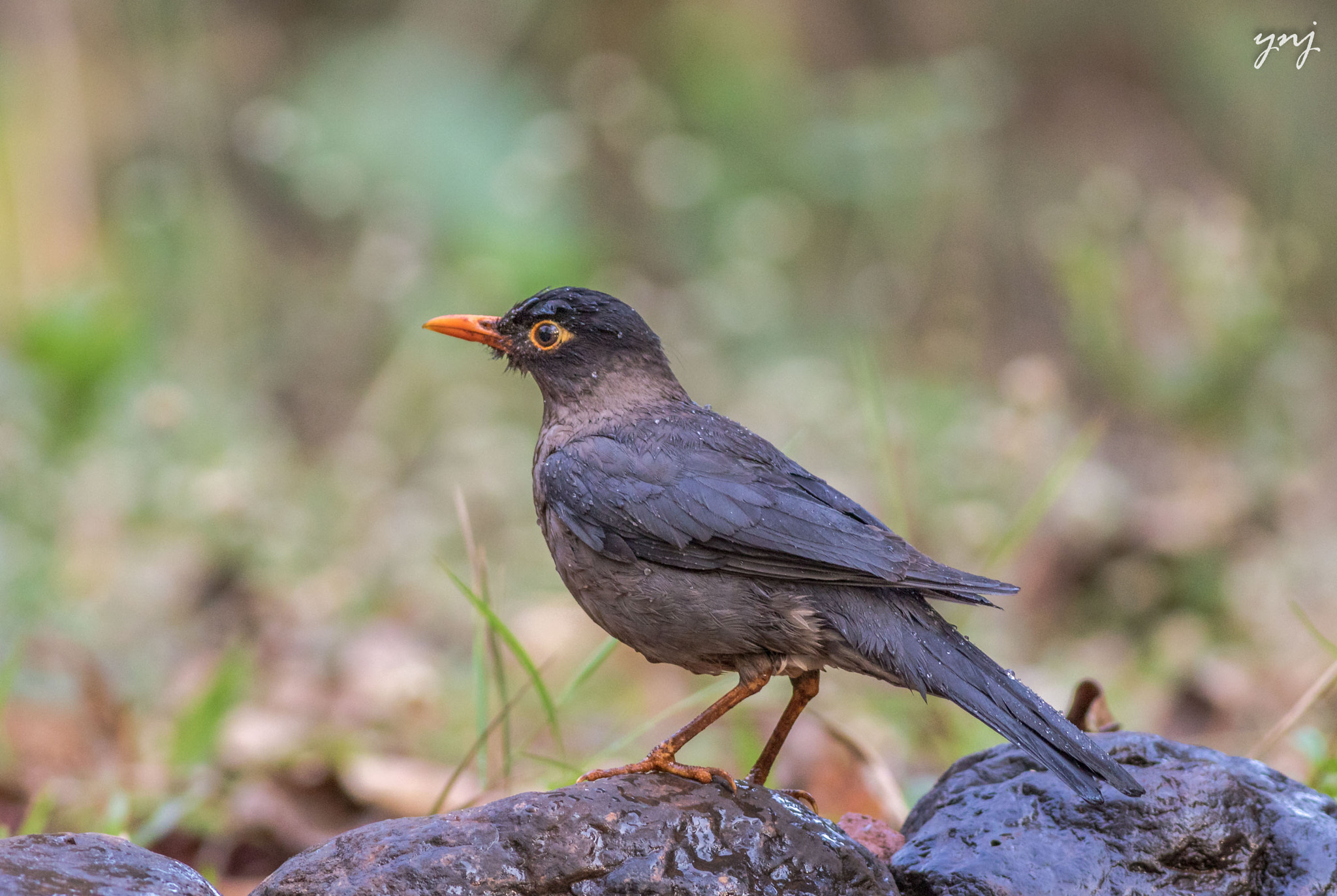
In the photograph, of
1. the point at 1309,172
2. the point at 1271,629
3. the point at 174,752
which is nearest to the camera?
the point at 174,752

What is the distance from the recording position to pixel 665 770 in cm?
296

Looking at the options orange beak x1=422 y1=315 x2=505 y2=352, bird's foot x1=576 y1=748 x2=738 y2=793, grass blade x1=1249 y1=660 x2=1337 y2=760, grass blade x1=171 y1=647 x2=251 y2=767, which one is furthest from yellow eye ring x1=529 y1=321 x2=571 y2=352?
grass blade x1=1249 y1=660 x2=1337 y2=760

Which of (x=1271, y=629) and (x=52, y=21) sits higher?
(x=52, y=21)

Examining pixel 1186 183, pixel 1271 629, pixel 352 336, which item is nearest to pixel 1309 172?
pixel 1186 183

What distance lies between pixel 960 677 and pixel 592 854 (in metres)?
0.86

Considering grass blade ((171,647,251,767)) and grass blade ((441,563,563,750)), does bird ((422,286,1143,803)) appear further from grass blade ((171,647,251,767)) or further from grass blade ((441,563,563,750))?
grass blade ((171,647,251,767))

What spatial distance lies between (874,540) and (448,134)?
23.4 feet

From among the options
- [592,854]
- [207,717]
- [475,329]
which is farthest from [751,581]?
[207,717]

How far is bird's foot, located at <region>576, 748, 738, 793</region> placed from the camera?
2.90m

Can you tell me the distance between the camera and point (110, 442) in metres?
6.73

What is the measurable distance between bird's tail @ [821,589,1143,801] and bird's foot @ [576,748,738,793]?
0.42 m

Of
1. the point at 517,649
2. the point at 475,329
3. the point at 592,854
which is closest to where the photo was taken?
the point at 592,854

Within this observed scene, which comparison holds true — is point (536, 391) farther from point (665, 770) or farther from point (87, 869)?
point (87, 869)

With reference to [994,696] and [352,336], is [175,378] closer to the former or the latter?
[352,336]
